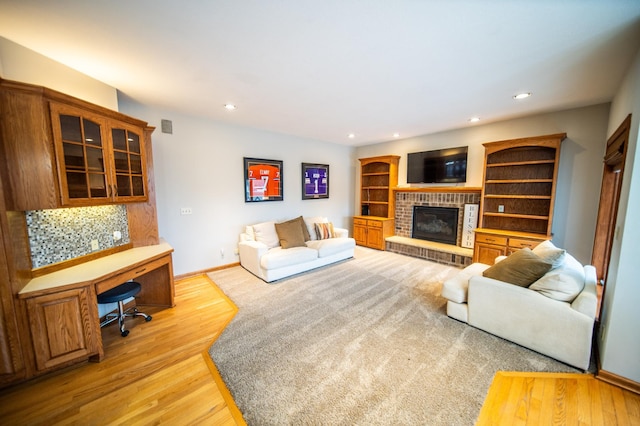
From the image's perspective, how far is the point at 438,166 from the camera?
4816mm

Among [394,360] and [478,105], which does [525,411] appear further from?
[478,105]

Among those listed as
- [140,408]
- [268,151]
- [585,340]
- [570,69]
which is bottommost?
[140,408]

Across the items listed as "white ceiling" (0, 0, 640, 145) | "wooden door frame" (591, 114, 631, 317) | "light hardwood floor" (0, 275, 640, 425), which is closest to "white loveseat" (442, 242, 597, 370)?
"light hardwood floor" (0, 275, 640, 425)

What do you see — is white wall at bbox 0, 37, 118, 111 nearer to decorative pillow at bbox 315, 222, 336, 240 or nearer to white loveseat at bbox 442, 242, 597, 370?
decorative pillow at bbox 315, 222, 336, 240

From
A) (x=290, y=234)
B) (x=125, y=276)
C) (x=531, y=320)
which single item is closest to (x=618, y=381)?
(x=531, y=320)

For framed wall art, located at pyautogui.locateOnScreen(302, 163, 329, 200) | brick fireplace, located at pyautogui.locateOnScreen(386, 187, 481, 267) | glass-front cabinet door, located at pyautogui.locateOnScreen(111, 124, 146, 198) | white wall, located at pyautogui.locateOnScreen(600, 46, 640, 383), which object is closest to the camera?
white wall, located at pyautogui.locateOnScreen(600, 46, 640, 383)

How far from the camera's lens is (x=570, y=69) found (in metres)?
2.26

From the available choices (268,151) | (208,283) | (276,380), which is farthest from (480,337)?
(268,151)

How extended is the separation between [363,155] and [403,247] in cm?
270

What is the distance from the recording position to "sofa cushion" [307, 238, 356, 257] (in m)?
4.31

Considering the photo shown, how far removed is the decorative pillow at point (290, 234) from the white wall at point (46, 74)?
2848 mm

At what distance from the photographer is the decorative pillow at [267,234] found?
425 centimetres

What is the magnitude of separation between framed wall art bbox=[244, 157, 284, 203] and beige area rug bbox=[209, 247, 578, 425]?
1.89 meters

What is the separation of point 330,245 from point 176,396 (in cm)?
308
